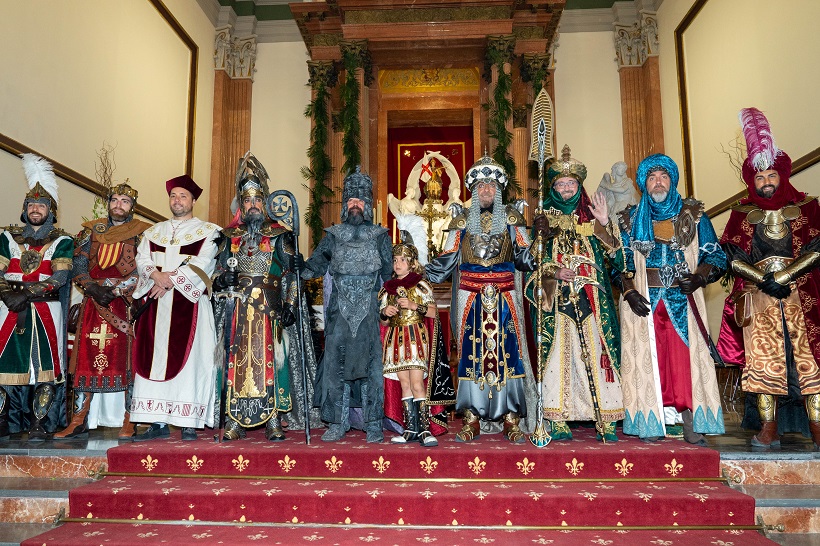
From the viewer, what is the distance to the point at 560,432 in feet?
16.5

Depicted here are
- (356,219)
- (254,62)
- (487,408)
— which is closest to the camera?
(487,408)

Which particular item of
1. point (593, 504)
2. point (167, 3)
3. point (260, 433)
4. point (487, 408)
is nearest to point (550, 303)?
point (487, 408)

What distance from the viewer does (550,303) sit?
519 cm

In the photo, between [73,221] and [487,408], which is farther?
[73,221]

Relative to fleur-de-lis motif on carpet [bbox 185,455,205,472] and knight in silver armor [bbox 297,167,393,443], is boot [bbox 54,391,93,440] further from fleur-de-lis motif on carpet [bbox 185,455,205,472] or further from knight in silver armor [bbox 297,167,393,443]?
knight in silver armor [bbox 297,167,393,443]

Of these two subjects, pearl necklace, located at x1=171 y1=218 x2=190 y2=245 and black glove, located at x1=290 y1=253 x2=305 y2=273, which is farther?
pearl necklace, located at x1=171 y1=218 x2=190 y2=245

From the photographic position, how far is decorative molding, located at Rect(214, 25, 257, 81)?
1290 centimetres

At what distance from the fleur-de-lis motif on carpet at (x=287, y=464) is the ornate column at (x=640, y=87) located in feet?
31.0

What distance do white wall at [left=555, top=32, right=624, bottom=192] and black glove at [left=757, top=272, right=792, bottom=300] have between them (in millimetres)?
7537

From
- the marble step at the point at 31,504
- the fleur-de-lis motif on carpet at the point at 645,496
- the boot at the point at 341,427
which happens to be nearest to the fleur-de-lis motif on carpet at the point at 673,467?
the fleur-de-lis motif on carpet at the point at 645,496

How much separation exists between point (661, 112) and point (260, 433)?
10.00 meters

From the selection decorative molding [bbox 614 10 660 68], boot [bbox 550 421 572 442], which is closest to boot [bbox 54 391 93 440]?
boot [bbox 550 421 572 442]

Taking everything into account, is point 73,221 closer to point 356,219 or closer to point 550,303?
point 356,219

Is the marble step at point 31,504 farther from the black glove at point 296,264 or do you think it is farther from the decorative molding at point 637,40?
the decorative molding at point 637,40
